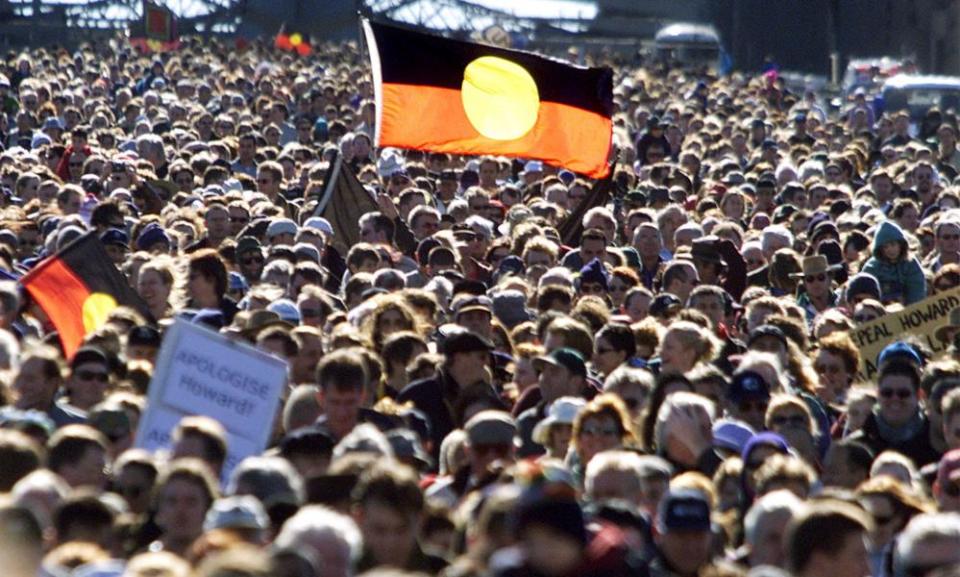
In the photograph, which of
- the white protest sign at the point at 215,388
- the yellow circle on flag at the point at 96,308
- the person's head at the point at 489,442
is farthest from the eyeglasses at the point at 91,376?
the yellow circle on flag at the point at 96,308

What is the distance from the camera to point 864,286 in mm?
15531

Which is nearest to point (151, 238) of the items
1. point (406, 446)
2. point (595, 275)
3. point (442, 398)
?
point (595, 275)

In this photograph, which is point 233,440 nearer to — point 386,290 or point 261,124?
point 386,290

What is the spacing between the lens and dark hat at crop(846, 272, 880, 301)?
50.9 feet

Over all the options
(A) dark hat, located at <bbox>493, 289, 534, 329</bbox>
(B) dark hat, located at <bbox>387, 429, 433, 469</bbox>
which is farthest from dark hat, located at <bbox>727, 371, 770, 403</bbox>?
(A) dark hat, located at <bbox>493, 289, 534, 329</bbox>

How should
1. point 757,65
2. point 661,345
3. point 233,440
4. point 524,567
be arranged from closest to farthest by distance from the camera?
point 524,567, point 233,440, point 661,345, point 757,65

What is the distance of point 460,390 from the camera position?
12.1 meters

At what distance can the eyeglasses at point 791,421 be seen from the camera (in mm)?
10902

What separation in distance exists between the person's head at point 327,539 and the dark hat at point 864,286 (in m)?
8.03

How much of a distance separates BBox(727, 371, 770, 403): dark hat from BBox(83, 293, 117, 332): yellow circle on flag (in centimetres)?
361

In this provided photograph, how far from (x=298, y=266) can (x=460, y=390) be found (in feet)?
11.1

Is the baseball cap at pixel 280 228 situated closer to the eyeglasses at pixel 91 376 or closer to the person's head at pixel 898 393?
the eyeglasses at pixel 91 376

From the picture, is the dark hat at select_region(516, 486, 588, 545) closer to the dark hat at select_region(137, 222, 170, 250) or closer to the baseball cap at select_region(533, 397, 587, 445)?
the baseball cap at select_region(533, 397, 587, 445)

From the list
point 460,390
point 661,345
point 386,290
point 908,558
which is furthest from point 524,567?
point 386,290
